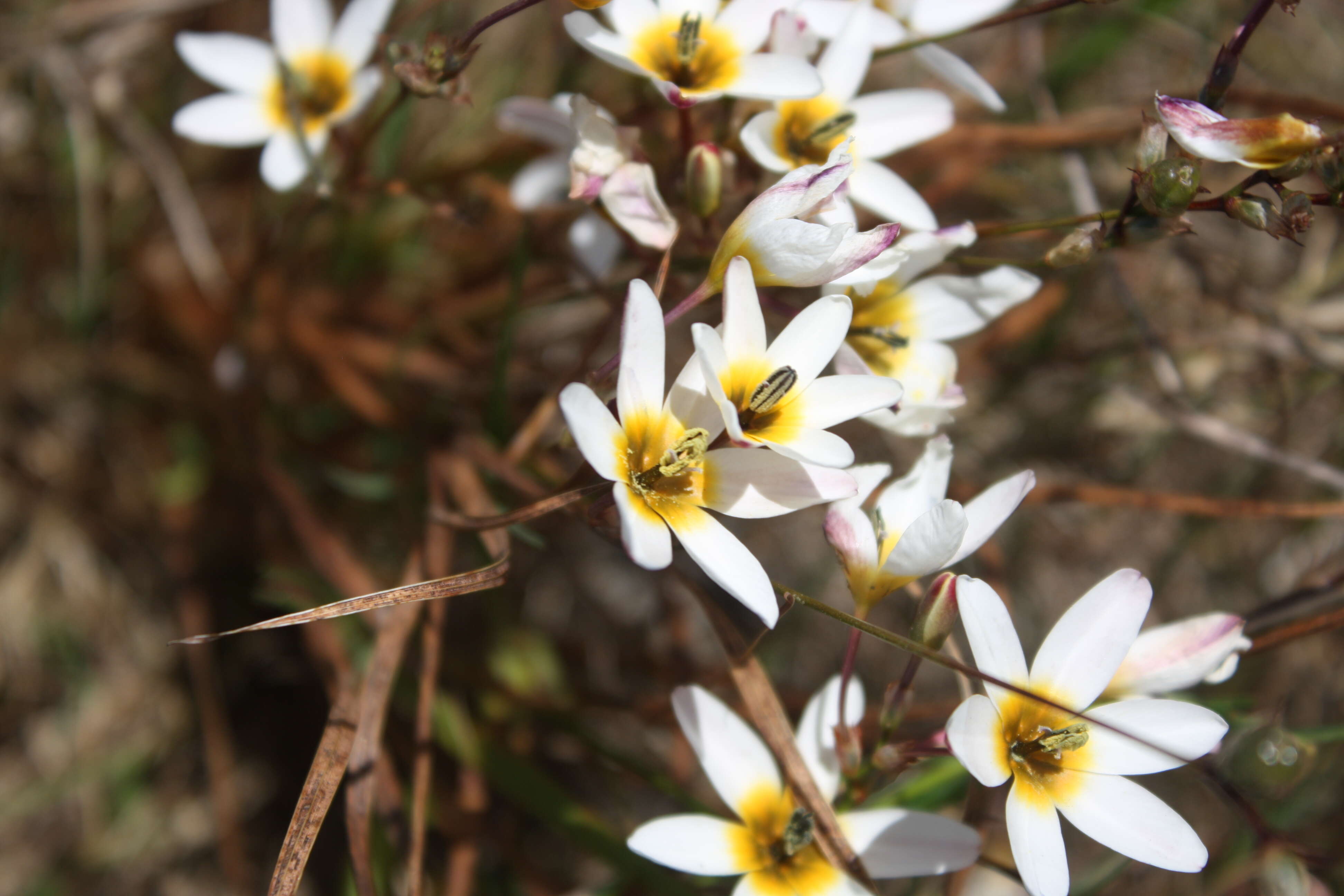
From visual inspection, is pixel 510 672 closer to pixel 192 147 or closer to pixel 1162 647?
pixel 1162 647

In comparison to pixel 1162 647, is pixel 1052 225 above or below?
above

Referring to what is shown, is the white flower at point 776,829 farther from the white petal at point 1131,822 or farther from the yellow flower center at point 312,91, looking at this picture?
the yellow flower center at point 312,91

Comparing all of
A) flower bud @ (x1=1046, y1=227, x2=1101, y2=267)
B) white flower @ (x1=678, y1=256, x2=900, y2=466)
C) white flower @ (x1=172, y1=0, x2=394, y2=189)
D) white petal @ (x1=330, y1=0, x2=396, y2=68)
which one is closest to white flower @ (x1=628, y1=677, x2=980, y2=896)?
white flower @ (x1=678, y1=256, x2=900, y2=466)

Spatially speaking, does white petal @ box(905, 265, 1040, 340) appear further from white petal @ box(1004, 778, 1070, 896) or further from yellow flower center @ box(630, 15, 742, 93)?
white petal @ box(1004, 778, 1070, 896)

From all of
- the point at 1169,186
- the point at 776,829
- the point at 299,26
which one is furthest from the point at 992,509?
the point at 299,26

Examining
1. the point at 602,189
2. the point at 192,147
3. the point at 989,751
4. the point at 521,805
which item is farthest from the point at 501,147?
the point at 989,751
